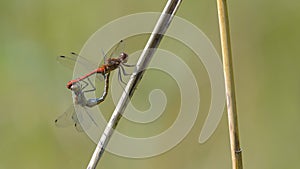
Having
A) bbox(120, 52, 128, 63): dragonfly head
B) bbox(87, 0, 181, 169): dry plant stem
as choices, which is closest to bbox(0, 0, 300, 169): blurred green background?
bbox(120, 52, 128, 63): dragonfly head

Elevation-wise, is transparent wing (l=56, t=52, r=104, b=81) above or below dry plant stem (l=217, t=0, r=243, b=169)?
above

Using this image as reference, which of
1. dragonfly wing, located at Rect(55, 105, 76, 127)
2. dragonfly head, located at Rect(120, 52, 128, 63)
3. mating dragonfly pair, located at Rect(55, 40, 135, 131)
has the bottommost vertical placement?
dragonfly wing, located at Rect(55, 105, 76, 127)

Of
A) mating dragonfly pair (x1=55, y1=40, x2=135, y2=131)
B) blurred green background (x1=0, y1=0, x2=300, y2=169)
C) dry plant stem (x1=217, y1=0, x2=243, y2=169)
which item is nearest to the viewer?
dry plant stem (x1=217, y1=0, x2=243, y2=169)

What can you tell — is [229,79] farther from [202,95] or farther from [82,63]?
[202,95]

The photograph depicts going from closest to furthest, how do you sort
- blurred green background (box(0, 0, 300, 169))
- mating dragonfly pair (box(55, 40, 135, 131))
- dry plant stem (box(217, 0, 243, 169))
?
dry plant stem (box(217, 0, 243, 169))
mating dragonfly pair (box(55, 40, 135, 131))
blurred green background (box(0, 0, 300, 169))

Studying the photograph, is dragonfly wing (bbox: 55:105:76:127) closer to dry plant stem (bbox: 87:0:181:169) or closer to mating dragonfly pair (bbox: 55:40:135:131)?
mating dragonfly pair (bbox: 55:40:135:131)

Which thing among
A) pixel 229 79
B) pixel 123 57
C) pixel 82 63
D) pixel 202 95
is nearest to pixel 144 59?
pixel 229 79

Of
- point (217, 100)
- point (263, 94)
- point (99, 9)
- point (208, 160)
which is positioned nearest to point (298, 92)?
point (263, 94)

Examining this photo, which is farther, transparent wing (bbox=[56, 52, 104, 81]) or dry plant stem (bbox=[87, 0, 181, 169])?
transparent wing (bbox=[56, 52, 104, 81])

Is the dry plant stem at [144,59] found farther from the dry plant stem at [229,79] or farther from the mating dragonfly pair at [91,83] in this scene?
the mating dragonfly pair at [91,83]

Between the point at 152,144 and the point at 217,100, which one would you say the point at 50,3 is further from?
the point at 217,100
